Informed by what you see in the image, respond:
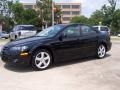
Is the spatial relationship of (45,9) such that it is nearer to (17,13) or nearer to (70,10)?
(17,13)

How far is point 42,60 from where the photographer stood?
9602 millimetres

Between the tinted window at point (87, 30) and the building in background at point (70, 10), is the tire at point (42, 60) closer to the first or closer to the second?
the tinted window at point (87, 30)

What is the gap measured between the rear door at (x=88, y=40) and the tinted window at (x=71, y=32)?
0.75 feet

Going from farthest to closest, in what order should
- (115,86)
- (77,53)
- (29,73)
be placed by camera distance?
(77,53)
(29,73)
(115,86)

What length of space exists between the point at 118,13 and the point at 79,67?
2399 inches

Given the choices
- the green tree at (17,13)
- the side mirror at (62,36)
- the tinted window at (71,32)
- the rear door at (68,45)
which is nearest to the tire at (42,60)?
the rear door at (68,45)

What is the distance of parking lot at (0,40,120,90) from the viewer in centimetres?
748

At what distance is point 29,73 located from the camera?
911 centimetres

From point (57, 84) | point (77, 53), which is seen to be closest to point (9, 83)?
point (57, 84)

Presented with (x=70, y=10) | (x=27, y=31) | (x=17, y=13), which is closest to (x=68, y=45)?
(x=27, y=31)

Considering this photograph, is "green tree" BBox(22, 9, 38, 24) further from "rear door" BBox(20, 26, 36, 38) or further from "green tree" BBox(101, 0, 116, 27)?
"rear door" BBox(20, 26, 36, 38)

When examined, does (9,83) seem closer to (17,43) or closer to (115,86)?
(17,43)

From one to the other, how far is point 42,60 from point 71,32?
5.35 ft

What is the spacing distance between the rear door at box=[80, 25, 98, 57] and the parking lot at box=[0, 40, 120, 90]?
1.44 ft
